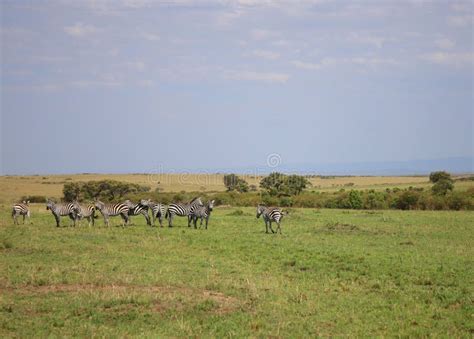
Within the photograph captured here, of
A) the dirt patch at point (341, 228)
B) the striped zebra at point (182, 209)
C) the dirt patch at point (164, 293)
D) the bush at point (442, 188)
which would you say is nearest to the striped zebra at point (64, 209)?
the striped zebra at point (182, 209)

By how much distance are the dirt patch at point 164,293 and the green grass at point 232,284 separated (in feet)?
0.08

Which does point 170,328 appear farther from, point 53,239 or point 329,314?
point 53,239

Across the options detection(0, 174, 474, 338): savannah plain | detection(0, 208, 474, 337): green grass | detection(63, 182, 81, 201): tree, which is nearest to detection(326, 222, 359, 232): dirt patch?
detection(0, 174, 474, 338): savannah plain

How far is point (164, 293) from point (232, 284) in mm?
1887

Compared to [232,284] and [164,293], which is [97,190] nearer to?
[232,284]

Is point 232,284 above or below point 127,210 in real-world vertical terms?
below

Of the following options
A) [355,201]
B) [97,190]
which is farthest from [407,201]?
[97,190]

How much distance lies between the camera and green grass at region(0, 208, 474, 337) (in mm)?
11039

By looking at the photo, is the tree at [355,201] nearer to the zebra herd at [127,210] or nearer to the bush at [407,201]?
the bush at [407,201]

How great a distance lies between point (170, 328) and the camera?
10.7 m

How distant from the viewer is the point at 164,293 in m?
13.4

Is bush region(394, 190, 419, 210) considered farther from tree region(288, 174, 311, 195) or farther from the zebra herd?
the zebra herd

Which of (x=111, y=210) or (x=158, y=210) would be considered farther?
(x=158, y=210)

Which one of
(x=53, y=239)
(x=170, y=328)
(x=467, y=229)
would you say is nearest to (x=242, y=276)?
(x=170, y=328)
